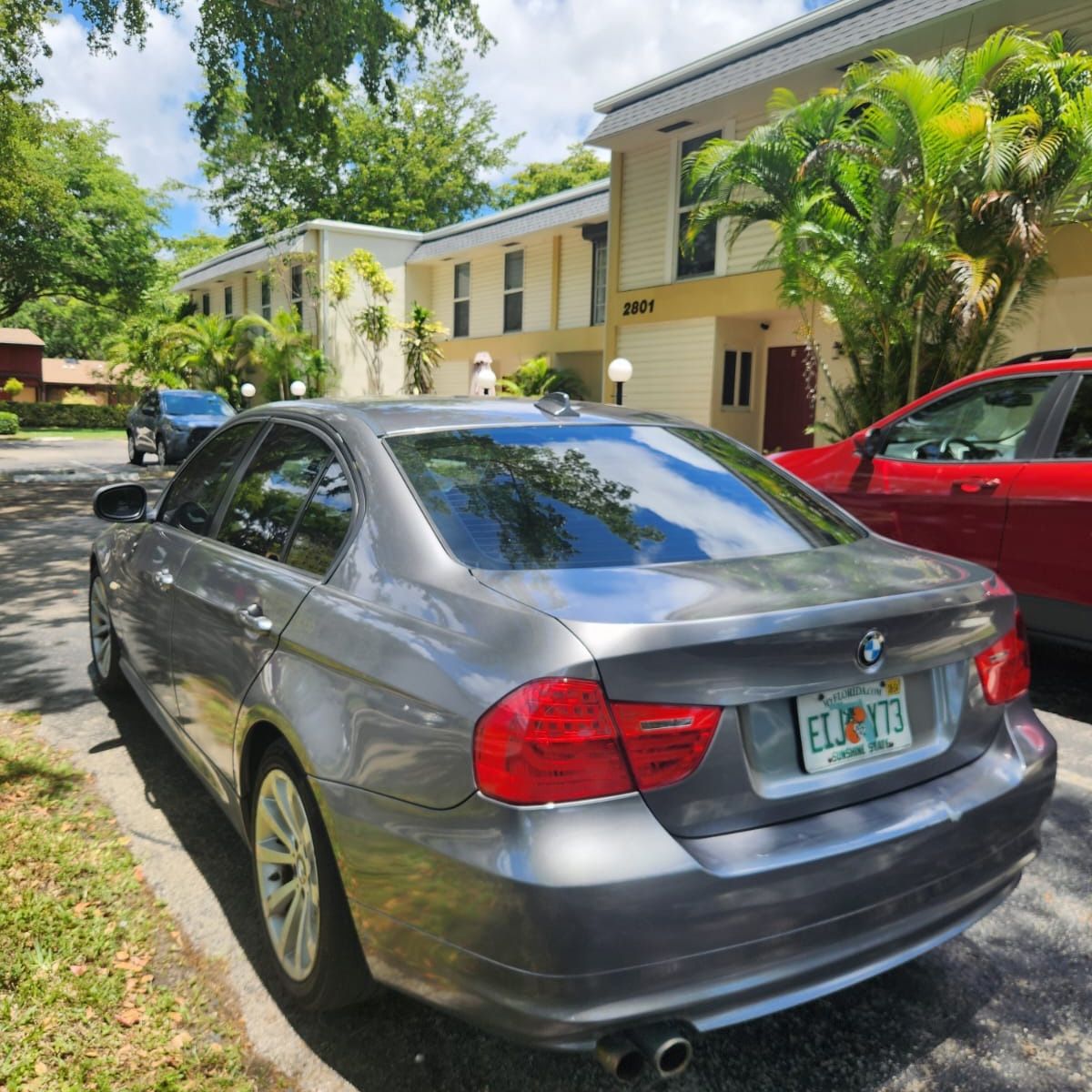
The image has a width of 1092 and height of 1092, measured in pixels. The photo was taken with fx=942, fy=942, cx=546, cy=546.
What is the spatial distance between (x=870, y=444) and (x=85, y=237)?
36.0 metres

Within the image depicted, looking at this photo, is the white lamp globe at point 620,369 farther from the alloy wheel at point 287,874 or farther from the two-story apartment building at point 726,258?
the alloy wheel at point 287,874

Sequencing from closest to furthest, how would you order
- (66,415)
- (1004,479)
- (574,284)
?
1. (1004,479)
2. (574,284)
3. (66,415)

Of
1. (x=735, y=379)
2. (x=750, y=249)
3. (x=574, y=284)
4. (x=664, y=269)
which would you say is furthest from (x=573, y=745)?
(x=574, y=284)

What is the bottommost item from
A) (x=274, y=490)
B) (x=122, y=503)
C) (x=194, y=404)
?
(x=194, y=404)

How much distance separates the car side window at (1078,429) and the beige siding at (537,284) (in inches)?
758

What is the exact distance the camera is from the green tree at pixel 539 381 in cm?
2073

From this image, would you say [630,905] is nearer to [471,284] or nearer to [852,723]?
[852,723]

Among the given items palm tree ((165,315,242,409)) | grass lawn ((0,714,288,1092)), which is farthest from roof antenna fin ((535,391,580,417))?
palm tree ((165,315,242,409))

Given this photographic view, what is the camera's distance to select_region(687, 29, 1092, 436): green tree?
27.9 ft

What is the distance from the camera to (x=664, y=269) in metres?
16.0

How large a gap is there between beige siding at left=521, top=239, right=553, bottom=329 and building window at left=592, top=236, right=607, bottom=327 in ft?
4.94

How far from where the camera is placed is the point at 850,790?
202 cm

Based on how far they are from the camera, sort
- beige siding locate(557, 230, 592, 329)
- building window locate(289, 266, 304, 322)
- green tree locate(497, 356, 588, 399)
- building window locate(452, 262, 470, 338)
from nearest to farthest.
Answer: green tree locate(497, 356, 588, 399) < beige siding locate(557, 230, 592, 329) < building window locate(452, 262, 470, 338) < building window locate(289, 266, 304, 322)

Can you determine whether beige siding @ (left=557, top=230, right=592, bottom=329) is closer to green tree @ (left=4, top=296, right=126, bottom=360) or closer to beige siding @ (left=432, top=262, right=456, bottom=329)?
beige siding @ (left=432, top=262, right=456, bottom=329)
